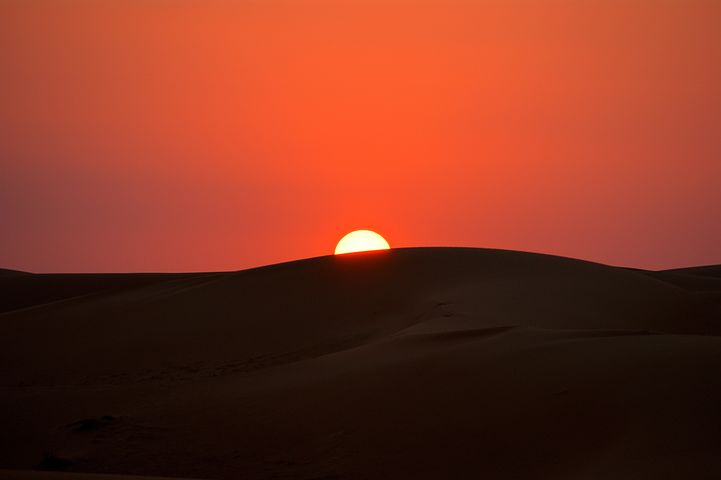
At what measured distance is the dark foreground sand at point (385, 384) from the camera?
6836mm

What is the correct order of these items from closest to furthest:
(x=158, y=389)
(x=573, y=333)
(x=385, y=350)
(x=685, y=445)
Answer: (x=685, y=445), (x=573, y=333), (x=385, y=350), (x=158, y=389)

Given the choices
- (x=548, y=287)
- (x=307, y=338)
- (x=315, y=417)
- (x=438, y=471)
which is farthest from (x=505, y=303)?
(x=438, y=471)

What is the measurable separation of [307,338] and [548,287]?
175 inches

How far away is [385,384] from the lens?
871 cm

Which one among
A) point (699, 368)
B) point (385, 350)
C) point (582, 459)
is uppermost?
point (385, 350)

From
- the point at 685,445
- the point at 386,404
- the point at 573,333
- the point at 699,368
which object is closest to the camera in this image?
the point at 685,445

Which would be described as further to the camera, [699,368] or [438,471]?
[699,368]

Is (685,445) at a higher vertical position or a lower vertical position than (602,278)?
lower

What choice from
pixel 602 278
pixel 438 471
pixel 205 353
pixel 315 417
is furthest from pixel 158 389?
pixel 602 278

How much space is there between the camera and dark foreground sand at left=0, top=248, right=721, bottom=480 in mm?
6836

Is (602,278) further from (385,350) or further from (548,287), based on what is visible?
(385,350)

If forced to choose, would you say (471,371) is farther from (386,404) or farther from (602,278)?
(602,278)

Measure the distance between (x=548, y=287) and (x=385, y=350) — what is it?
6191 millimetres

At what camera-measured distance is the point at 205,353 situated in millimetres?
13781
